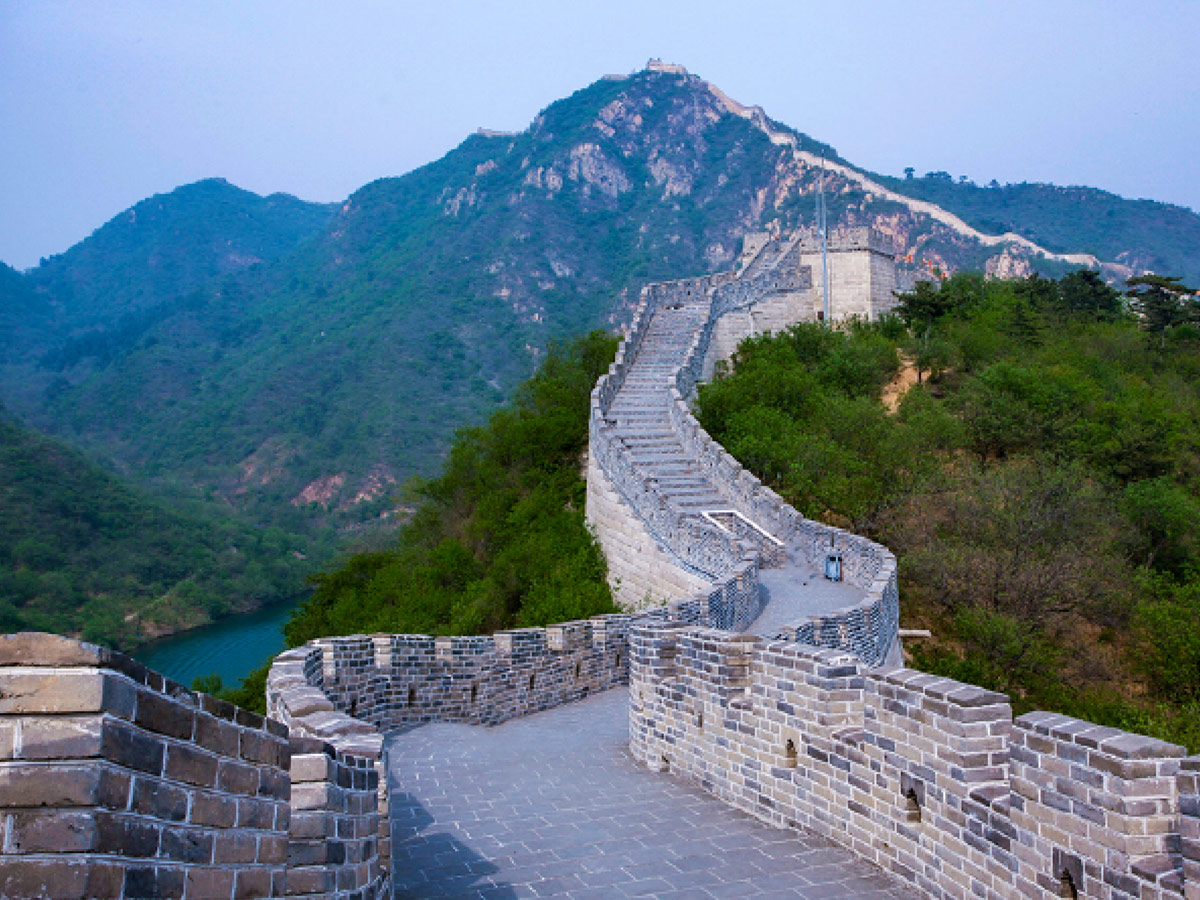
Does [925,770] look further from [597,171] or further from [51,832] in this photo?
[597,171]

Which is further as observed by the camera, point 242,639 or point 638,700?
point 242,639

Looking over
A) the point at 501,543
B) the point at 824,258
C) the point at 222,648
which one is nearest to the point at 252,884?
the point at 501,543

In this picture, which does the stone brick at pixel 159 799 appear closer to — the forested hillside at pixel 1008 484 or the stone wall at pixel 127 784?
the stone wall at pixel 127 784

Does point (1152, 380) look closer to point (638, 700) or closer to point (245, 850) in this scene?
point (638, 700)

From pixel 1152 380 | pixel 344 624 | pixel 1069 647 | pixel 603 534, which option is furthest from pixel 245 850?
pixel 1152 380

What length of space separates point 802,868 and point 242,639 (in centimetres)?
4915

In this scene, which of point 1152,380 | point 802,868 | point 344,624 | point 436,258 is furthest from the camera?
point 436,258

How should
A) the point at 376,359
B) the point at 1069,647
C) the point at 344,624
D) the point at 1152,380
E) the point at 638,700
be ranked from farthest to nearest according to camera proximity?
the point at 376,359, the point at 1152,380, the point at 344,624, the point at 1069,647, the point at 638,700

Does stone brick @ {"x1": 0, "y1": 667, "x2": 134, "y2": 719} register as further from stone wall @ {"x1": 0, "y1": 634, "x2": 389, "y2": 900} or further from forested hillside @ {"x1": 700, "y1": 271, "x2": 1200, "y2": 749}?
forested hillside @ {"x1": 700, "y1": 271, "x2": 1200, "y2": 749}

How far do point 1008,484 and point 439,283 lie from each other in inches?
2922

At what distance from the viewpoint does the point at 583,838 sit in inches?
219

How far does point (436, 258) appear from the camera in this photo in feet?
306

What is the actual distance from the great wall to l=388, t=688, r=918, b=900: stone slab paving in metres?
0.08

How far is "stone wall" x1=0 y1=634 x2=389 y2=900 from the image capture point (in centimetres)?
177
